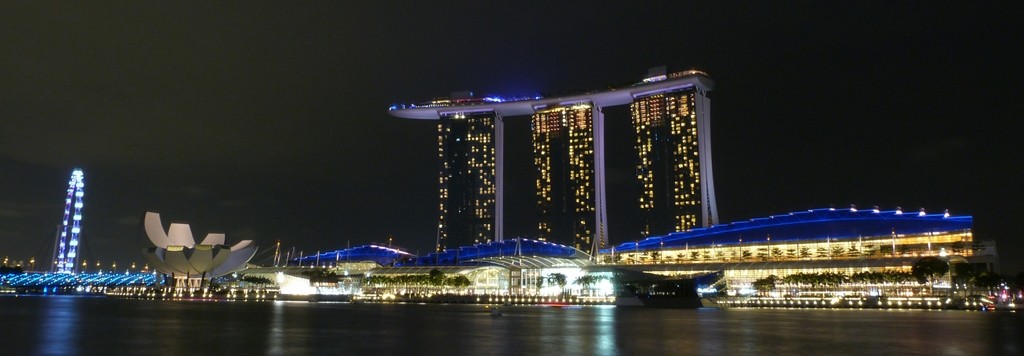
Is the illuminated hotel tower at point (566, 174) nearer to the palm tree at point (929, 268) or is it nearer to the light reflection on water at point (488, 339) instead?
the palm tree at point (929, 268)

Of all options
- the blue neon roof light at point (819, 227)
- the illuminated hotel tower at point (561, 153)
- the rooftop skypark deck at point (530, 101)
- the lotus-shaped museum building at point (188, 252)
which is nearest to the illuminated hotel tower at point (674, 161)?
the illuminated hotel tower at point (561, 153)

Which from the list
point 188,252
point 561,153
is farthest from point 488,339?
point 561,153

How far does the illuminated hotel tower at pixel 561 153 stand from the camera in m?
140

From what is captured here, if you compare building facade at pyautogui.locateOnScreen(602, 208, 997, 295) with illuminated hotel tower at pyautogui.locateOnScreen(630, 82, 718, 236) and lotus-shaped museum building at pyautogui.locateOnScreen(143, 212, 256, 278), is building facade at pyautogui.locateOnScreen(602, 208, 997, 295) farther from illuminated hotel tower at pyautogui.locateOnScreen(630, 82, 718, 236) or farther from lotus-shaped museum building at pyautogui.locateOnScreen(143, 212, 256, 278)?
lotus-shaped museum building at pyautogui.locateOnScreen(143, 212, 256, 278)

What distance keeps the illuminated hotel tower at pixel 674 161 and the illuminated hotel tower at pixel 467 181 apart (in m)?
35.8

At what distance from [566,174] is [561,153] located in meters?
4.77

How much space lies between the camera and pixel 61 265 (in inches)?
6275

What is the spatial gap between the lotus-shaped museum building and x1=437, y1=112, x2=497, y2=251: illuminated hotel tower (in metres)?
44.6

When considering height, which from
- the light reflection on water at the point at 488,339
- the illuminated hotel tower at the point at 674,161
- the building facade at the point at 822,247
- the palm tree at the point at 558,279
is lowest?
the light reflection on water at the point at 488,339

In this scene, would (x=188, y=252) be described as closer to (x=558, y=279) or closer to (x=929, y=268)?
(x=558, y=279)

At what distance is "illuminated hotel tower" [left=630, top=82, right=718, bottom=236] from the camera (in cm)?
13388

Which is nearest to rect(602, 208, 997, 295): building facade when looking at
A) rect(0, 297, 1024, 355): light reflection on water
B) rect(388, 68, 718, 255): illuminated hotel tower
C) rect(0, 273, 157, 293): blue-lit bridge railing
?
rect(388, 68, 718, 255): illuminated hotel tower

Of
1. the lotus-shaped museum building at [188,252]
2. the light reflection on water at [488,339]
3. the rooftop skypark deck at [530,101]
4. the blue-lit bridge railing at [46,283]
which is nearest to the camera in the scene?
the light reflection on water at [488,339]

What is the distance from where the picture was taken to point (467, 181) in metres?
164
